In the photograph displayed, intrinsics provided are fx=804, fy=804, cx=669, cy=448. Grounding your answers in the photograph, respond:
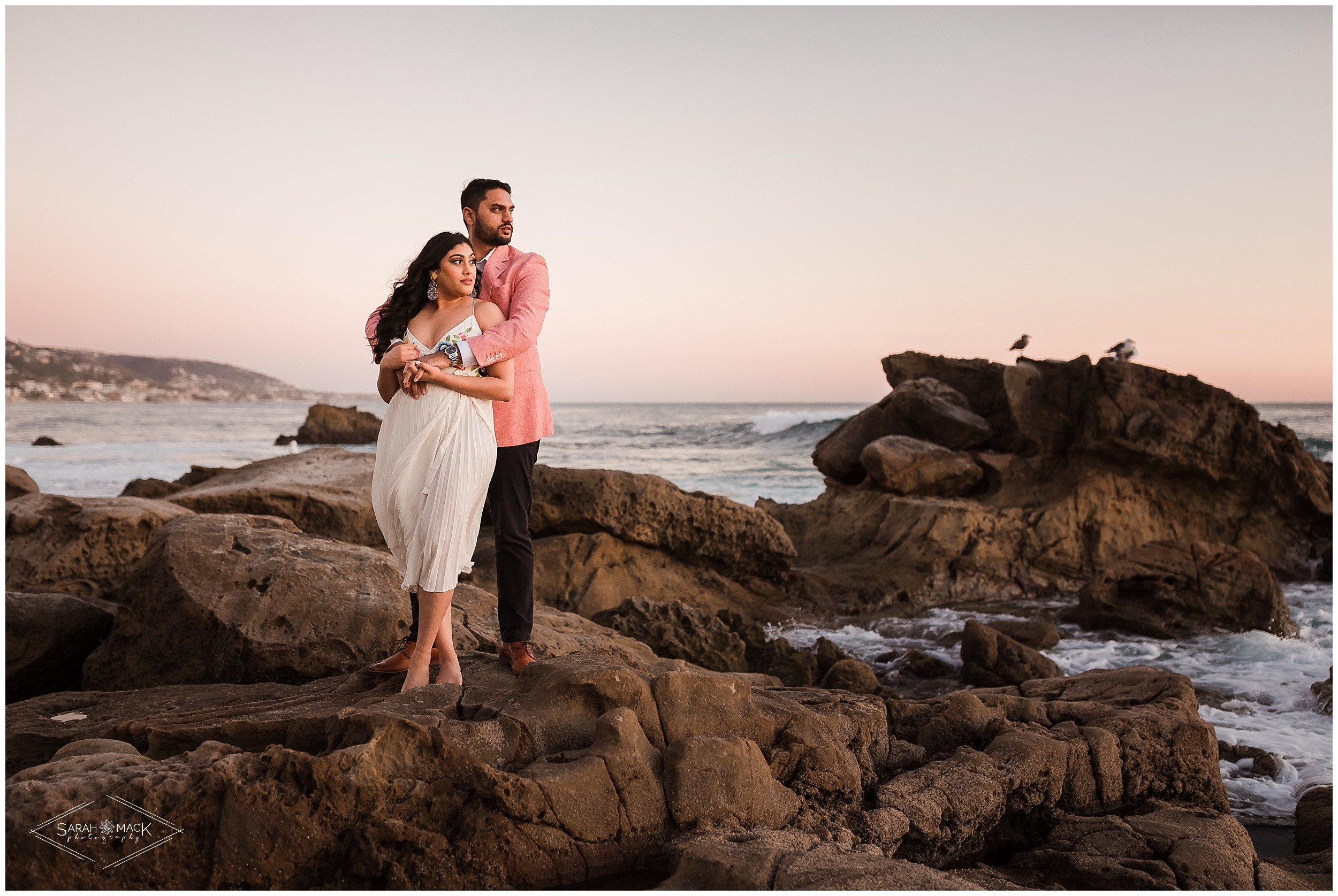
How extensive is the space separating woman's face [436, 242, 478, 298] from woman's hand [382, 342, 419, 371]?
30 cm

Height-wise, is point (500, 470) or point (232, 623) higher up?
point (500, 470)

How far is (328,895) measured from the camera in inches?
93.2

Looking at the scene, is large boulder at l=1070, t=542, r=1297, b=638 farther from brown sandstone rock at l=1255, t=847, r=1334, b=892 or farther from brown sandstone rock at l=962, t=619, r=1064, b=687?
brown sandstone rock at l=1255, t=847, r=1334, b=892

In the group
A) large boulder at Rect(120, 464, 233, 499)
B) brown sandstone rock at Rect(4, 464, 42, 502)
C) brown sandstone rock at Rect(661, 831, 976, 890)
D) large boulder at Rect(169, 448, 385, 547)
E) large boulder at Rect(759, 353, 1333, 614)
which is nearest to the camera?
brown sandstone rock at Rect(661, 831, 976, 890)

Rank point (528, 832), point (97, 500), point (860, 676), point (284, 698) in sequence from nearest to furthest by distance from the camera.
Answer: point (528, 832)
point (284, 698)
point (860, 676)
point (97, 500)

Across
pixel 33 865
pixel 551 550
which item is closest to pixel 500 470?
pixel 33 865

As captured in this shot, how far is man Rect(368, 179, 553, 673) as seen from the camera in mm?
3629

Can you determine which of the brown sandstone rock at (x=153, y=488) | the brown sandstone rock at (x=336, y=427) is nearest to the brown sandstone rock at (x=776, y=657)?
the brown sandstone rock at (x=153, y=488)

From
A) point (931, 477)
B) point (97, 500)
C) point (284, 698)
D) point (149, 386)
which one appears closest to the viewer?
point (284, 698)

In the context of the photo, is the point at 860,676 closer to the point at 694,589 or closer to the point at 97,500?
the point at 694,589

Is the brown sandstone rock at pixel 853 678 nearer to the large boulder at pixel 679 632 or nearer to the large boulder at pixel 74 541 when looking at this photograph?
the large boulder at pixel 679 632

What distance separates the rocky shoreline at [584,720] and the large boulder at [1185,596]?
0.03 metres

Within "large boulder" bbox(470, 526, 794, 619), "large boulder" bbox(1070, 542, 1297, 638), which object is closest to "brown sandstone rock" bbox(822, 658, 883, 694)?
"large boulder" bbox(470, 526, 794, 619)

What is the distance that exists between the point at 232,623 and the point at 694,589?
16.3ft
